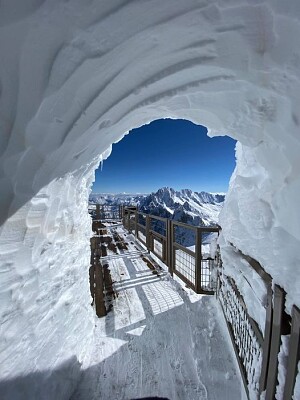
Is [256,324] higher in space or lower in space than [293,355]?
lower

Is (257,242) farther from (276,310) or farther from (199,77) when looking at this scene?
(199,77)

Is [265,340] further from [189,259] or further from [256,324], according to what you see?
[189,259]

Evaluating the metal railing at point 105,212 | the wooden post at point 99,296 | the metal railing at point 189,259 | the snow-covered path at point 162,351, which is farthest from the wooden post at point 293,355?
the metal railing at point 105,212

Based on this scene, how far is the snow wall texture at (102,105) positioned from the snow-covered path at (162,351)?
560 millimetres

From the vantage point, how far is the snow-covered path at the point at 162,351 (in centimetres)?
216

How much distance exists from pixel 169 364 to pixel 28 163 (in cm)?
275

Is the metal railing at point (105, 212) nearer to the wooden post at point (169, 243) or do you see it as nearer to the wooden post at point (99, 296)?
the wooden post at point (99, 296)

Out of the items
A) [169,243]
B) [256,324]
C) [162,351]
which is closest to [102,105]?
[256,324]

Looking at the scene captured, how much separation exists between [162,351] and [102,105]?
9.75 feet

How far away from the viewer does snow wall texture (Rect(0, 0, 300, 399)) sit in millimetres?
915

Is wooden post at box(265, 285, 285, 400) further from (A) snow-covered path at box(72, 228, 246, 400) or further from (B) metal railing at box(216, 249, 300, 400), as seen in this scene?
(A) snow-covered path at box(72, 228, 246, 400)

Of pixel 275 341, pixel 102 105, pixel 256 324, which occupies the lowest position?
pixel 256 324

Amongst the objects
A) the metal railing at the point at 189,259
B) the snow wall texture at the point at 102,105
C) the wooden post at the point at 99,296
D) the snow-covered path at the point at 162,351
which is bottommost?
the snow-covered path at the point at 162,351

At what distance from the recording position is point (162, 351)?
2646 millimetres
